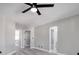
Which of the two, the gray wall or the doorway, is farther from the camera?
the doorway

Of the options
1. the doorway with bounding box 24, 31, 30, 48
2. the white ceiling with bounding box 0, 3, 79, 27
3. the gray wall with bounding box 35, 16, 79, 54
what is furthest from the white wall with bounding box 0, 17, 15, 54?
the doorway with bounding box 24, 31, 30, 48

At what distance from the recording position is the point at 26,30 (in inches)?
293

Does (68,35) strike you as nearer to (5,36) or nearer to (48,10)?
(48,10)

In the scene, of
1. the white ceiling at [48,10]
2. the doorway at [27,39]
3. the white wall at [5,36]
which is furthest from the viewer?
the doorway at [27,39]

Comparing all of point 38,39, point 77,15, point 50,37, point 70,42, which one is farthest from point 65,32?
point 38,39

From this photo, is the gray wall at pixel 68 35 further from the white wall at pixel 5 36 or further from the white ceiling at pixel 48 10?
the white wall at pixel 5 36

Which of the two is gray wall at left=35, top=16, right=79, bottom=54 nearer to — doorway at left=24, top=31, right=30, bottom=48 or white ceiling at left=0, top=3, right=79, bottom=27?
white ceiling at left=0, top=3, right=79, bottom=27

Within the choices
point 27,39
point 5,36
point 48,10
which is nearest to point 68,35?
point 48,10

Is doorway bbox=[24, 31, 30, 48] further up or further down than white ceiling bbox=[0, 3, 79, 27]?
further down

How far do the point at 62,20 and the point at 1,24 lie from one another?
2.78 metres

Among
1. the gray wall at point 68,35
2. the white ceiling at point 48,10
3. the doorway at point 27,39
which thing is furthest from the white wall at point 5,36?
the doorway at point 27,39
